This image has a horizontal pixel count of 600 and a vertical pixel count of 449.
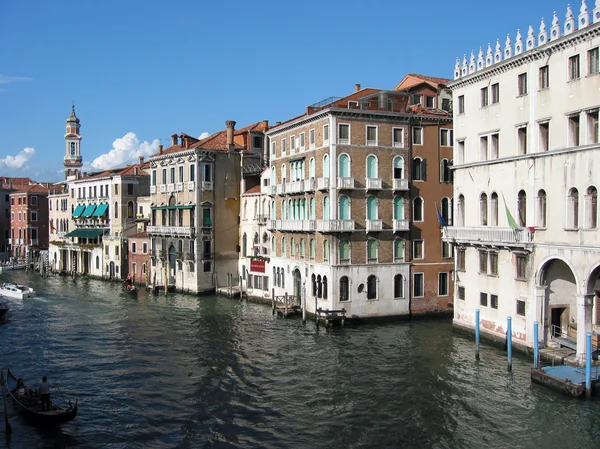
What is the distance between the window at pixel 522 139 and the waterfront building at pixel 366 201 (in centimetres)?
923

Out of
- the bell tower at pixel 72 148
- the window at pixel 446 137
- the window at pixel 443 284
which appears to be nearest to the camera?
the window at pixel 443 284

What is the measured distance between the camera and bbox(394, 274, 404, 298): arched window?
33781mm

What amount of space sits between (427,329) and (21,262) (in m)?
60.4

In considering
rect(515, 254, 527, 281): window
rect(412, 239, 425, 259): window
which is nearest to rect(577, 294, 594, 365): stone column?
rect(515, 254, 527, 281): window

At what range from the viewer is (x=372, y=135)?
33250 millimetres

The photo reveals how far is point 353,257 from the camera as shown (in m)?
32.7

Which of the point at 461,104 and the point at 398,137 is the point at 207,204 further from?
the point at 461,104

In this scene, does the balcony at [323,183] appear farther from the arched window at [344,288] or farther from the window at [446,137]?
the window at [446,137]

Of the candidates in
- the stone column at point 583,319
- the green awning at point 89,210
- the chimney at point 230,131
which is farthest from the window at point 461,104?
the green awning at point 89,210

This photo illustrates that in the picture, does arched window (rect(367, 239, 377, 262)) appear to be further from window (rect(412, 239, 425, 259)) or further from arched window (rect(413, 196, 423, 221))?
arched window (rect(413, 196, 423, 221))

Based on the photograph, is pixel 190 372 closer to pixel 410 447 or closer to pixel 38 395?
pixel 38 395

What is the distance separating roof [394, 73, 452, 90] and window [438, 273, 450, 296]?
1159 centimetres

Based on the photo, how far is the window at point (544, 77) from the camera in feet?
76.4

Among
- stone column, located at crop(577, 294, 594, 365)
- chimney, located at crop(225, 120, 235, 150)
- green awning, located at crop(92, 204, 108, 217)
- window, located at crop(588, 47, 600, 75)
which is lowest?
stone column, located at crop(577, 294, 594, 365)
